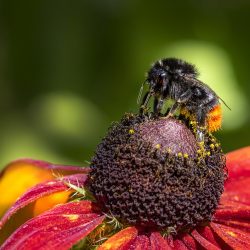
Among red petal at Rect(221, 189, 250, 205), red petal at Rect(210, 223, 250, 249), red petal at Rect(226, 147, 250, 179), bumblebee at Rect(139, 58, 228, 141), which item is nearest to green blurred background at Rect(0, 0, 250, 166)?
red petal at Rect(226, 147, 250, 179)

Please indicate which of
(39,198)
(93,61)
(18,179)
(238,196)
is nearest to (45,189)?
(39,198)

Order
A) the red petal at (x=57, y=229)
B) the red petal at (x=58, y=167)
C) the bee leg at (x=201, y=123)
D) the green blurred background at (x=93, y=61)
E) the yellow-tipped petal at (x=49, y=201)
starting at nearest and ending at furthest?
the red petal at (x=57, y=229), the bee leg at (x=201, y=123), the yellow-tipped petal at (x=49, y=201), the red petal at (x=58, y=167), the green blurred background at (x=93, y=61)

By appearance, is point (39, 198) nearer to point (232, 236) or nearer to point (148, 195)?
point (148, 195)

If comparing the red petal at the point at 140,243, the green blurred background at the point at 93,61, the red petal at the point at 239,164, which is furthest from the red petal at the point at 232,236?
the green blurred background at the point at 93,61

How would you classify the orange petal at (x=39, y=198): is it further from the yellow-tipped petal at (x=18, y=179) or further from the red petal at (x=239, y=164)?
the red petal at (x=239, y=164)

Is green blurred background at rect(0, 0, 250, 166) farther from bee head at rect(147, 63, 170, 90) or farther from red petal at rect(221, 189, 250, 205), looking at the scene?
bee head at rect(147, 63, 170, 90)
